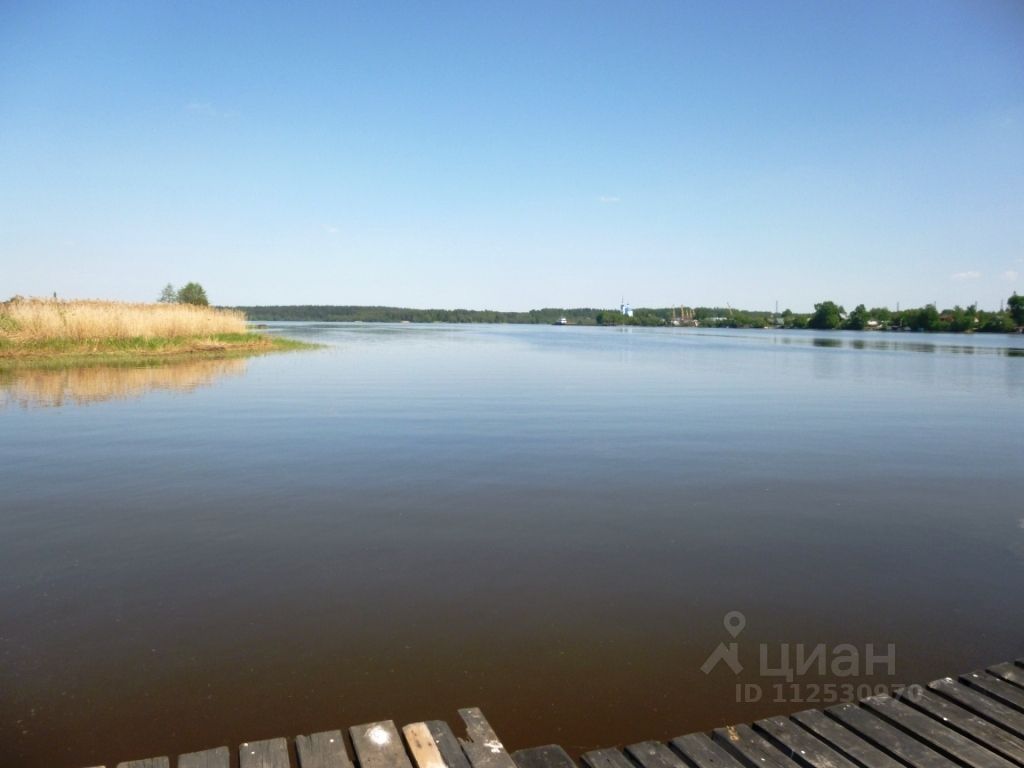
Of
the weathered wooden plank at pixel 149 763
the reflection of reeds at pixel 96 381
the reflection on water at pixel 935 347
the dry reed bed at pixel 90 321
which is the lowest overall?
the weathered wooden plank at pixel 149 763

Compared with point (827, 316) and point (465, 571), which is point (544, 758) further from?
point (827, 316)

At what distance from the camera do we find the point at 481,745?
3.52 m

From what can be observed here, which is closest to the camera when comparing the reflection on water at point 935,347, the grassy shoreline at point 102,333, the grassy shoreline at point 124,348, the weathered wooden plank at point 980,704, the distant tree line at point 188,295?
the weathered wooden plank at point 980,704

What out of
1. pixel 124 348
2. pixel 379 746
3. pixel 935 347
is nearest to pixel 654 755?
pixel 379 746

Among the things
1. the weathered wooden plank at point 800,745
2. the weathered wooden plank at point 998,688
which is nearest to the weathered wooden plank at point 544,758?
the weathered wooden plank at point 800,745

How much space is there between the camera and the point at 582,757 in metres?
3.55

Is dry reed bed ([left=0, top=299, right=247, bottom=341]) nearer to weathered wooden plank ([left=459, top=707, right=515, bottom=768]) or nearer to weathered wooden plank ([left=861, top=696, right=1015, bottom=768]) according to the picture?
weathered wooden plank ([left=459, top=707, right=515, bottom=768])

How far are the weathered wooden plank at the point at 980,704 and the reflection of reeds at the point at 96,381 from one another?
58.3ft

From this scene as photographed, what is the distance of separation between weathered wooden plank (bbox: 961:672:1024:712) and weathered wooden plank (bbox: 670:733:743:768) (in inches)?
70.5

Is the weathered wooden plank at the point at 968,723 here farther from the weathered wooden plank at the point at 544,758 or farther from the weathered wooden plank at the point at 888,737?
the weathered wooden plank at the point at 544,758

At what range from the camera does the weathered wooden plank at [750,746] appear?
3.45 metres

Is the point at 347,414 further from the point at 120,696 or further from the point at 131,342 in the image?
the point at 131,342

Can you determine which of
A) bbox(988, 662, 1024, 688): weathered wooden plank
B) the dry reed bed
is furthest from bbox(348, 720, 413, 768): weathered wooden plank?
the dry reed bed

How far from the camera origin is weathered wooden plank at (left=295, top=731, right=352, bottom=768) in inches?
131
